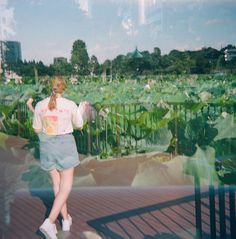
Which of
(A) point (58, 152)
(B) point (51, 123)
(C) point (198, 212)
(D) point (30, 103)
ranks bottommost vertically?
(C) point (198, 212)

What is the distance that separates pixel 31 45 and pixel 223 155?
64.3 inches

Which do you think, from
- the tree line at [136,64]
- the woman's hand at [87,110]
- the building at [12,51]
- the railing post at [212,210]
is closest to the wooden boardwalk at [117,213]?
the railing post at [212,210]

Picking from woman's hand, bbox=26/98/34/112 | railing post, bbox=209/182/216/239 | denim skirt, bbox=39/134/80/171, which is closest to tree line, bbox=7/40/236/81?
woman's hand, bbox=26/98/34/112

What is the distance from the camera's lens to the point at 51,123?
3148 millimetres

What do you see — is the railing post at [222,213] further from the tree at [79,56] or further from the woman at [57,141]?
the tree at [79,56]

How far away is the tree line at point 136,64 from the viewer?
11.2 feet

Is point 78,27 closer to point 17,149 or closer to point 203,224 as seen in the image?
→ point 17,149

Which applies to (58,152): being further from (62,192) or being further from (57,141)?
(62,192)

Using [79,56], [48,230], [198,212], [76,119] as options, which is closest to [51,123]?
[76,119]

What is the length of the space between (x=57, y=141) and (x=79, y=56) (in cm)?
66

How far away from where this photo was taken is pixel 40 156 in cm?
332

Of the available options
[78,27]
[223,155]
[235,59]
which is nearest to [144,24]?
[78,27]

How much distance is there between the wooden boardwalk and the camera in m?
3.43

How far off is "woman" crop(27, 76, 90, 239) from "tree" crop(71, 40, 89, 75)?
0.18m
